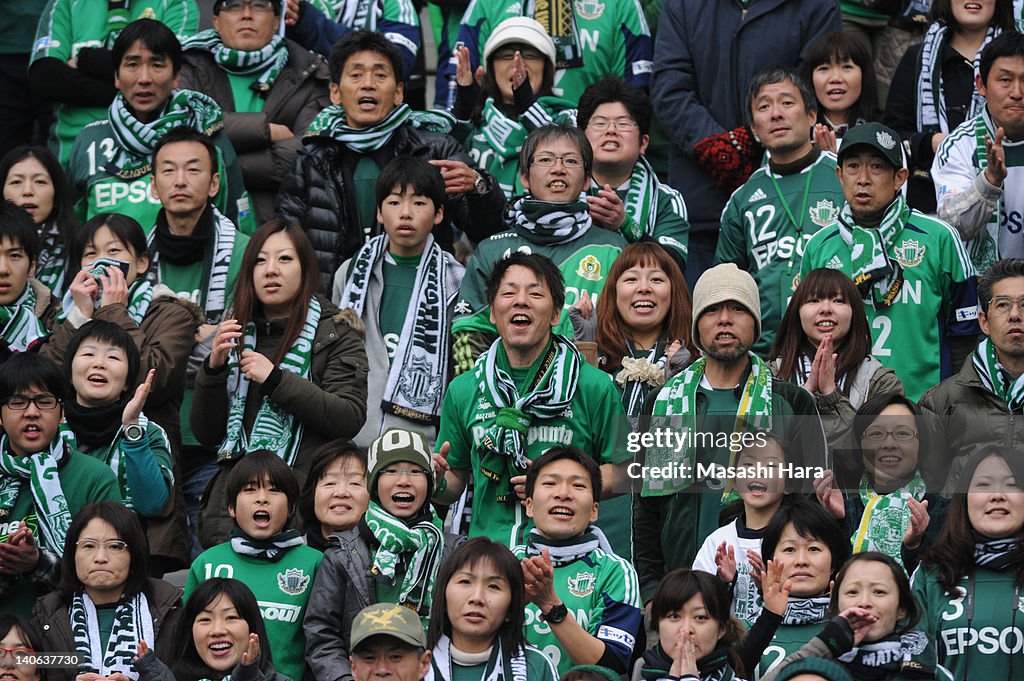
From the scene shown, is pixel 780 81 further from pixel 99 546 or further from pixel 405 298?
pixel 99 546

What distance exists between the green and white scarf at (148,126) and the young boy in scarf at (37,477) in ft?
7.81

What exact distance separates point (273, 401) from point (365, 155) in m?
2.12

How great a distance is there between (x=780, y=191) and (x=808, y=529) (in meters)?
3.16

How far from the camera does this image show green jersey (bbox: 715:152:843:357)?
1069cm

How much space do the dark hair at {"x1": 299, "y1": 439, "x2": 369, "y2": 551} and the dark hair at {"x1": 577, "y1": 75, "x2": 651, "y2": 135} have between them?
2.90m

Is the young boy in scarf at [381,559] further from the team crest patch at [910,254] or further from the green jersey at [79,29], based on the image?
Answer: the green jersey at [79,29]

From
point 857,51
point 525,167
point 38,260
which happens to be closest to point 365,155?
point 525,167

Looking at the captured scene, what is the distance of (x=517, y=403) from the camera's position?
29.9 ft

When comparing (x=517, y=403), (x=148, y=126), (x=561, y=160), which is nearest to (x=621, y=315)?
(x=517, y=403)

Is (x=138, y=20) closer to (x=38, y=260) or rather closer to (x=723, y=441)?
(x=38, y=260)

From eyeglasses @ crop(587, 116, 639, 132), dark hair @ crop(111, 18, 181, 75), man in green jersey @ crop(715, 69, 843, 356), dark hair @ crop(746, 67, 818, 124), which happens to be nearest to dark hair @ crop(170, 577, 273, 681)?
man in green jersey @ crop(715, 69, 843, 356)

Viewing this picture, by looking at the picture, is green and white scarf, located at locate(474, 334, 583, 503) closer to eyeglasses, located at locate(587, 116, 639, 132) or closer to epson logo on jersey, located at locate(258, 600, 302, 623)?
epson logo on jersey, located at locate(258, 600, 302, 623)

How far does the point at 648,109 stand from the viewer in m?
11.5

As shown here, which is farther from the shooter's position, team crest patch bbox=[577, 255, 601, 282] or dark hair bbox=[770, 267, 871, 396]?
team crest patch bbox=[577, 255, 601, 282]
